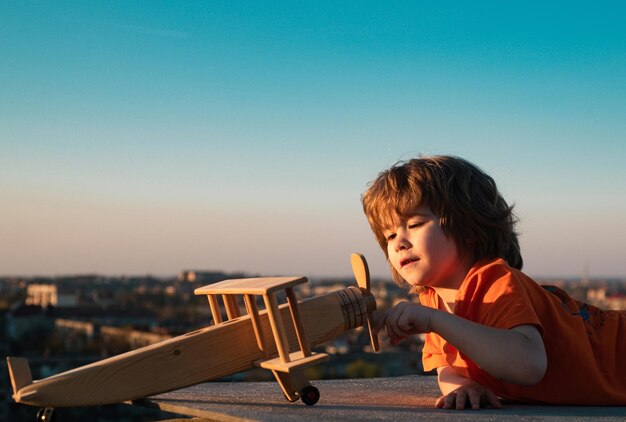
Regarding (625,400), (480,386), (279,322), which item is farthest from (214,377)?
(625,400)

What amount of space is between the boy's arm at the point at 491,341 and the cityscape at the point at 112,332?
44.1 m

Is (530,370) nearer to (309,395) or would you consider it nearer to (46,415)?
(309,395)

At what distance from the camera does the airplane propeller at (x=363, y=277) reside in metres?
2.67

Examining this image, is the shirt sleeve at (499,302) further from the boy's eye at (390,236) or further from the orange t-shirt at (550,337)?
the boy's eye at (390,236)

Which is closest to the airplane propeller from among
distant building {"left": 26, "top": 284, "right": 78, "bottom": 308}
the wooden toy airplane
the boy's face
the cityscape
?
the wooden toy airplane

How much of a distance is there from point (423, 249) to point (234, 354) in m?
0.65

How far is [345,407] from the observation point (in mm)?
2555

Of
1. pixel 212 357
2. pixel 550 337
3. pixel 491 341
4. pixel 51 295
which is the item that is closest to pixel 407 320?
pixel 491 341

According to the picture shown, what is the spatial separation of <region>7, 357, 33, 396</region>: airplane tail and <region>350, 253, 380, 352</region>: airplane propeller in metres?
0.99

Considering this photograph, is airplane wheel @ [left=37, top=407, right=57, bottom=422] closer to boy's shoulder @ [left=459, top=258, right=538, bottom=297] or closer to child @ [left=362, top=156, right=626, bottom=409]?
child @ [left=362, top=156, right=626, bottom=409]

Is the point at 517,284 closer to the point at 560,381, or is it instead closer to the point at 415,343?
the point at 560,381

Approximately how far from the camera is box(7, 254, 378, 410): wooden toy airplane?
2.44 meters

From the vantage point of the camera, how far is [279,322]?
2492 millimetres

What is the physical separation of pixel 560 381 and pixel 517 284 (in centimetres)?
41
